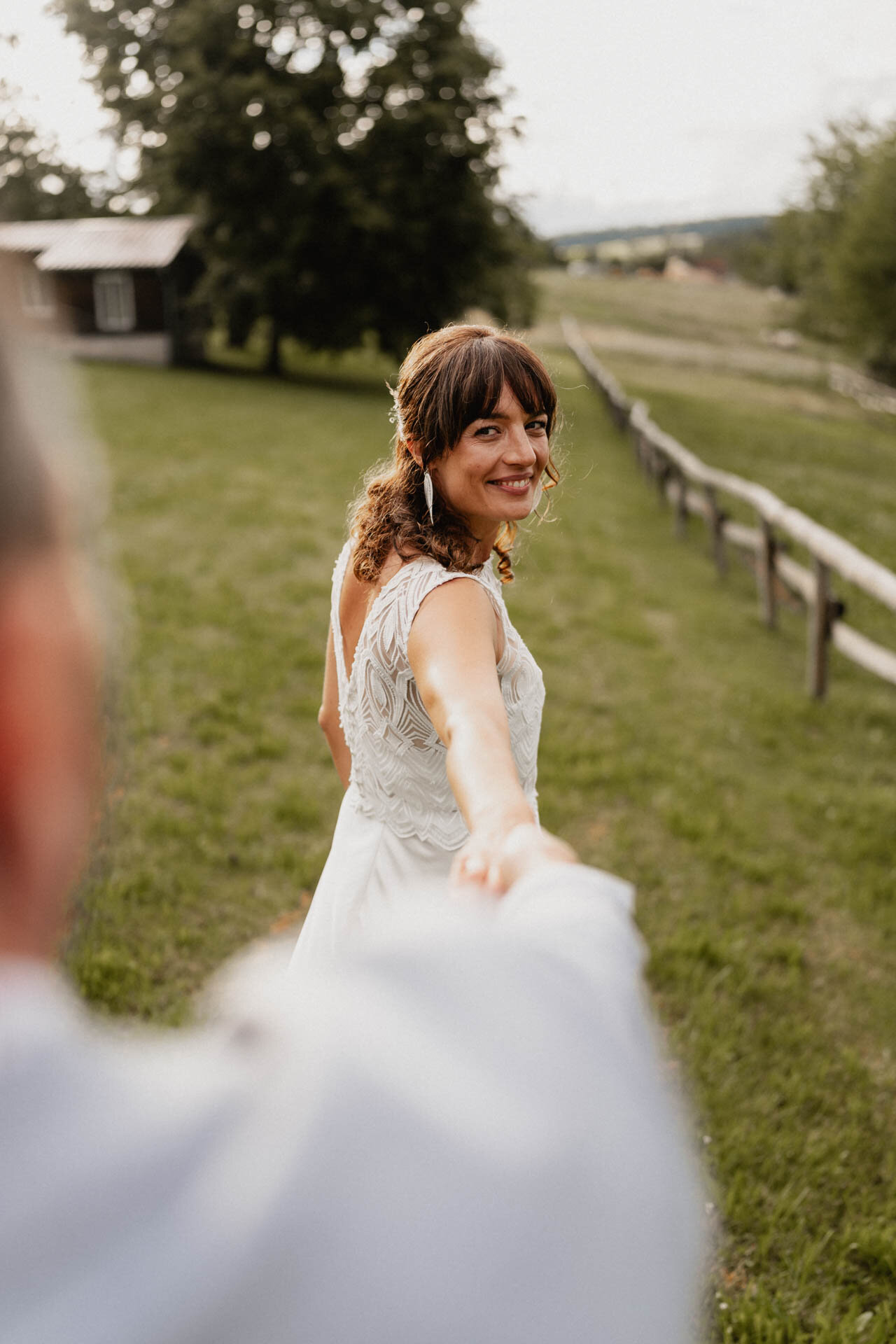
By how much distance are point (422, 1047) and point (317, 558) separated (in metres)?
9.68

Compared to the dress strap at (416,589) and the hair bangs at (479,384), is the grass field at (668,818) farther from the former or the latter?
the dress strap at (416,589)

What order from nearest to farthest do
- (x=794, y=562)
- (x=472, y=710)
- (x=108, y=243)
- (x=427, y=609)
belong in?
(x=472, y=710) → (x=427, y=609) → (x=794, y=562) → (x=108, y=243)

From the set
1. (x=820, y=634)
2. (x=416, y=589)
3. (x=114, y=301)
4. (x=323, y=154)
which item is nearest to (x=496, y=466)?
(x=416, y=589)

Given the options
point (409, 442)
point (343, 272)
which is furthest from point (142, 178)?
point (409, 442)

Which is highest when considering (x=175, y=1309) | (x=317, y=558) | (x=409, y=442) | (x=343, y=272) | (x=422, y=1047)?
(x=343, y=272)

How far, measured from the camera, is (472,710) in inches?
66.8

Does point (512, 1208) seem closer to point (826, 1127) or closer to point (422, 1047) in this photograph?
point (422, 1047)

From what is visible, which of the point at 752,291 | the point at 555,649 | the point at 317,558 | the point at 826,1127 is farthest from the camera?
the point at 752,291

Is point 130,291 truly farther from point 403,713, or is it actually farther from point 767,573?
point 403,713

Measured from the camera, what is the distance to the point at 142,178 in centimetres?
2938

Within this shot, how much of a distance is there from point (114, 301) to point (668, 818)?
31090 mm

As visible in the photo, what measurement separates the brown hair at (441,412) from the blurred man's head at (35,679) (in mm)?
1470

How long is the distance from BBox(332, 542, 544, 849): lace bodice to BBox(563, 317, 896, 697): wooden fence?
467 centimetres

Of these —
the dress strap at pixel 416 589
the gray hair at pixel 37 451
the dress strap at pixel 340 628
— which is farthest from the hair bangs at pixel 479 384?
the gray hair at pixel 37 451
